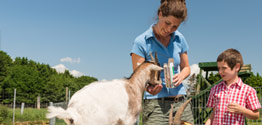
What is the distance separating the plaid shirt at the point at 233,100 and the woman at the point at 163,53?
32 cm

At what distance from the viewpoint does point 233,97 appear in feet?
7.84

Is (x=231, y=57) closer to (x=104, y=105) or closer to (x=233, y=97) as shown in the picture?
(x=233, y=97)

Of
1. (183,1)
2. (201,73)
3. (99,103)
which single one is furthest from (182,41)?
(201,73)

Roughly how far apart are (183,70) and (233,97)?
Answer: 553 millimetres

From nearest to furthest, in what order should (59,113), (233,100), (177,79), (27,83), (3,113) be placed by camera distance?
(59,113) < (233,100) < (177,79) < (3,113) < (27,83)

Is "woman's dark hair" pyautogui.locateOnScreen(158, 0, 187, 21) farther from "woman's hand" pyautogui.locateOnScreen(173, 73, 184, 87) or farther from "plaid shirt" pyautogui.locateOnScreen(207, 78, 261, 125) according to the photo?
"plaid shirt" pyautogui.locateOnScreen(207, 78, 261, 125)

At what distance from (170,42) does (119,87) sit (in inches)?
36.9

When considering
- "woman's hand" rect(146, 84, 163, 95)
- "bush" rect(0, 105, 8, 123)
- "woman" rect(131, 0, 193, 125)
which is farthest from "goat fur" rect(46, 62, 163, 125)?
"bush" rect(0, 105, 8, 123)

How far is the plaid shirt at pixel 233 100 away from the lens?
7.64ft

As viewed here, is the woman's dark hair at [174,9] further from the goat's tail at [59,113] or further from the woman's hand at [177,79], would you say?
the goat's tail at [59,113]

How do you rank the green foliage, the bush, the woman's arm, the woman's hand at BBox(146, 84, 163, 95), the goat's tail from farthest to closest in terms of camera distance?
the green foliage
the bush
the woman's arm
the woman's hand at BBox(146, 84, 163, 95)
the goat's tail

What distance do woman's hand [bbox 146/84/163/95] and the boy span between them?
1.90 feet

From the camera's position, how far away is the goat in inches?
68.9

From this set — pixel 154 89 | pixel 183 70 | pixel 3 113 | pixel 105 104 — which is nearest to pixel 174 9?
pixel 183 70
